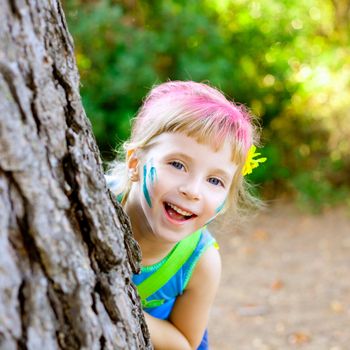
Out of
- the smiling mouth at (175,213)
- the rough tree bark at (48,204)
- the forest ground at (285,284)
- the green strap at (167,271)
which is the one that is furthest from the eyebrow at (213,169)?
the forest ground at (285,284)

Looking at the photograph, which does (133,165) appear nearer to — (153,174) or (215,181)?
(153,174)

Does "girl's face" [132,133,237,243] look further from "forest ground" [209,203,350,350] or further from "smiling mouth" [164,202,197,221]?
"forest ground" [209,203,350,350]

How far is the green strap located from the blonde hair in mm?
172

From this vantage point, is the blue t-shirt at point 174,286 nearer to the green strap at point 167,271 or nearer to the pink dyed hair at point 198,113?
the green strap at point 167,271

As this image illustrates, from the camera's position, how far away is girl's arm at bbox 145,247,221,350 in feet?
7.10

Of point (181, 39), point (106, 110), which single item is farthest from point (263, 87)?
point (106, 110)

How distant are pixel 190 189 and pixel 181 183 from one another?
0.03 m

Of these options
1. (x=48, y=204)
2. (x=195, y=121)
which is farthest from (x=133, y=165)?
(x=48, y=204)

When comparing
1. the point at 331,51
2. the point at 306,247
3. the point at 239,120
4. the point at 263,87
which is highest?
the point at 239,120

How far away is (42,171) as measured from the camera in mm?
1202

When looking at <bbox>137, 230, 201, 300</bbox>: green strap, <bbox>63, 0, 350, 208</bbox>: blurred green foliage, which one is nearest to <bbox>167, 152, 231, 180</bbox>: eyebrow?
<bbox>137, 230, 201, 300</bbox>: green strap

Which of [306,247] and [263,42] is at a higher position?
[263,42]

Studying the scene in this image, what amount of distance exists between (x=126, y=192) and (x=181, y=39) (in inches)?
216

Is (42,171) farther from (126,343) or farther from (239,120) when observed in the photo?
(239,120)
